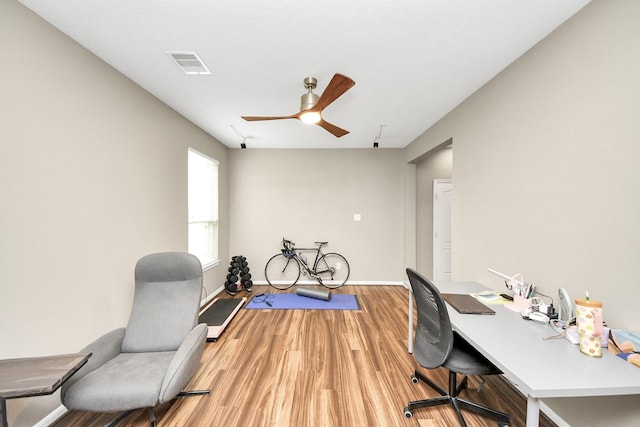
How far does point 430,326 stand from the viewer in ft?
5.60

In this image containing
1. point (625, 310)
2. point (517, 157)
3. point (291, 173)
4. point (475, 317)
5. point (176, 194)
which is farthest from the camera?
Answer: point (291, 173)

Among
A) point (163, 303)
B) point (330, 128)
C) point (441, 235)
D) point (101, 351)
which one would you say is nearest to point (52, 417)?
point (101, 351)

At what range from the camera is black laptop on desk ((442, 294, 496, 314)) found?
1.76m

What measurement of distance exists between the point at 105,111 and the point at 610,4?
3.58 metres

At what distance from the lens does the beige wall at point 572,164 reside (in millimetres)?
1301

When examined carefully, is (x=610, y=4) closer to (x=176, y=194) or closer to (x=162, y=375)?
(x=162, y=375)

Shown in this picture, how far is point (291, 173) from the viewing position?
486 centimetres

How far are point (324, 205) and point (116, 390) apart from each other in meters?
3.86

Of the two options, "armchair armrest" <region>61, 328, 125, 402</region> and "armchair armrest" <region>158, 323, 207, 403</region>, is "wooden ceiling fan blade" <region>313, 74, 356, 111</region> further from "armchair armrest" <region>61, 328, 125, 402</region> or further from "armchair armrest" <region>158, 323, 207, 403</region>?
"armchair armrest" <region>61, 328, 125, 402</region>

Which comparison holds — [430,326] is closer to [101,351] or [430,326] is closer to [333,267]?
[101,351]

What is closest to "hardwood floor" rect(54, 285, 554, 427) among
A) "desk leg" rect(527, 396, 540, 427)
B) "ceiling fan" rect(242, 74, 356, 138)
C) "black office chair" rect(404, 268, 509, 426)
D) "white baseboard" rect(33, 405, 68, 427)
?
"white baseboard" rect(33, 405, 68, 427)

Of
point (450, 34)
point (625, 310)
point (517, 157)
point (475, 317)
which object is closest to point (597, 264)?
point (625, 310)

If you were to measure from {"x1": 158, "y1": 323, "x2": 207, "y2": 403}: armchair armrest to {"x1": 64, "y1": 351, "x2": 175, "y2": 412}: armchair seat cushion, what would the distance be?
0.07m

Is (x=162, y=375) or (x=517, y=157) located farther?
(x=517, y=157)
